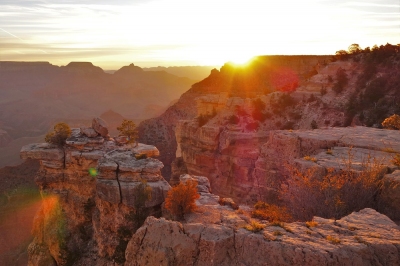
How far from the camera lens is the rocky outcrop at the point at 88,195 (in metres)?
12.9

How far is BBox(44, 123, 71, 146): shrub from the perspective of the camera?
1612cm

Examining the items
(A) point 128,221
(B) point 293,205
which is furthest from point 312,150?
(A) point 128,221

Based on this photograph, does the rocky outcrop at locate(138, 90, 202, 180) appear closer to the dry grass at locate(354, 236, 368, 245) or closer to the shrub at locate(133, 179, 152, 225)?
the shrub at locate(133, 179, 152, 225)

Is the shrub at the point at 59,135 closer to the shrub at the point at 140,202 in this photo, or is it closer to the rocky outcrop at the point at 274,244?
the shrub at the point at 140,202

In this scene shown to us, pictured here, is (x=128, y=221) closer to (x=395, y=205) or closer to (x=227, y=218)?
(x=227, y=218)

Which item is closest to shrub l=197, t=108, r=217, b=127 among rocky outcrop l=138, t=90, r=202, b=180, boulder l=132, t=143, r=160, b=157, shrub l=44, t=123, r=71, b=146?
boulder l=132, t=143, r=160, b=157

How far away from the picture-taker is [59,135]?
1614cm

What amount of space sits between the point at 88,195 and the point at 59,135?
324cm

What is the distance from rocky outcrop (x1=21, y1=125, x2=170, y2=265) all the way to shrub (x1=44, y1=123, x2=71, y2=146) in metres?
0.33

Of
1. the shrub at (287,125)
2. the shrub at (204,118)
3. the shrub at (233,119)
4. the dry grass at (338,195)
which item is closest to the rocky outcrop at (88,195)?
the dry grass at (338,195)

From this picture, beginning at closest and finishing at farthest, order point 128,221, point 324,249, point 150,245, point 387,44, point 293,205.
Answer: point 324,249 → point 150,245 → point 293,205 → point 128,221 → point 387,44

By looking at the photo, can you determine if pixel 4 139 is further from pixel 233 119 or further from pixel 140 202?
pixel 140 202

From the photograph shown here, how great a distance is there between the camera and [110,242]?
1330cm

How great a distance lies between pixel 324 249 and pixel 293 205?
10.9ft
